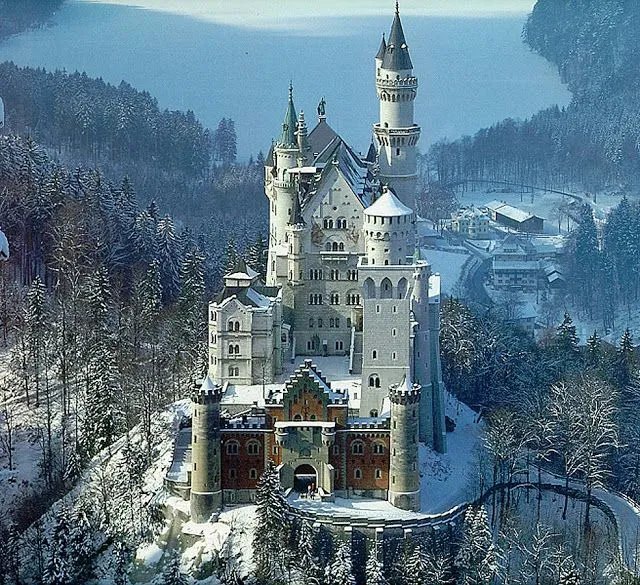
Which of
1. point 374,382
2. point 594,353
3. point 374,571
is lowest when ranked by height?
point 374,571

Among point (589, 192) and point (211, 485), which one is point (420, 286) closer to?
point (211, 485)

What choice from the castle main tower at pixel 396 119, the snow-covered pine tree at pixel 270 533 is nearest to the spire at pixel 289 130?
the castle main tower at pixel 396 119

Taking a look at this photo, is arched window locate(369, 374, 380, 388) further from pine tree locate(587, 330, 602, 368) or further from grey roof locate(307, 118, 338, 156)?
pine tree locate(587, 330, 602, 368)

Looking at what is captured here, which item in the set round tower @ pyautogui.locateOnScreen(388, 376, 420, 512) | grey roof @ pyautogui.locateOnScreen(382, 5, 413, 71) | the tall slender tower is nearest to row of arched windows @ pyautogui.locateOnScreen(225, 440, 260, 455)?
round tower @ pyautogui.locateOnScreen(388, 376, 420, 512)

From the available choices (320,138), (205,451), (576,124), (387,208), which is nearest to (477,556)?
(205,451)

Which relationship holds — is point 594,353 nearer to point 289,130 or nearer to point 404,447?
point 289,130

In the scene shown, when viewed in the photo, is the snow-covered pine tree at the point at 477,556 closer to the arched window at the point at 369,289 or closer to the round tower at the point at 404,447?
the round tower at the point at 404,447

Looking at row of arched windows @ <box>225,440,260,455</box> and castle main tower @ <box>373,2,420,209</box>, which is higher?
castle main tower @ <box>373,2,420,209</box>

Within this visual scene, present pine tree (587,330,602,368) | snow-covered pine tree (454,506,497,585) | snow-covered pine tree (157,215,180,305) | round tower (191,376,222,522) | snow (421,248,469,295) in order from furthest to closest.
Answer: snow (421,248,469,295)
snow-covered pine tree (157,215,180,305)
pine tree (587,330,602,368)
round tower (191,376,222,522)
snow-covered pine tree (454,506,497,585)
